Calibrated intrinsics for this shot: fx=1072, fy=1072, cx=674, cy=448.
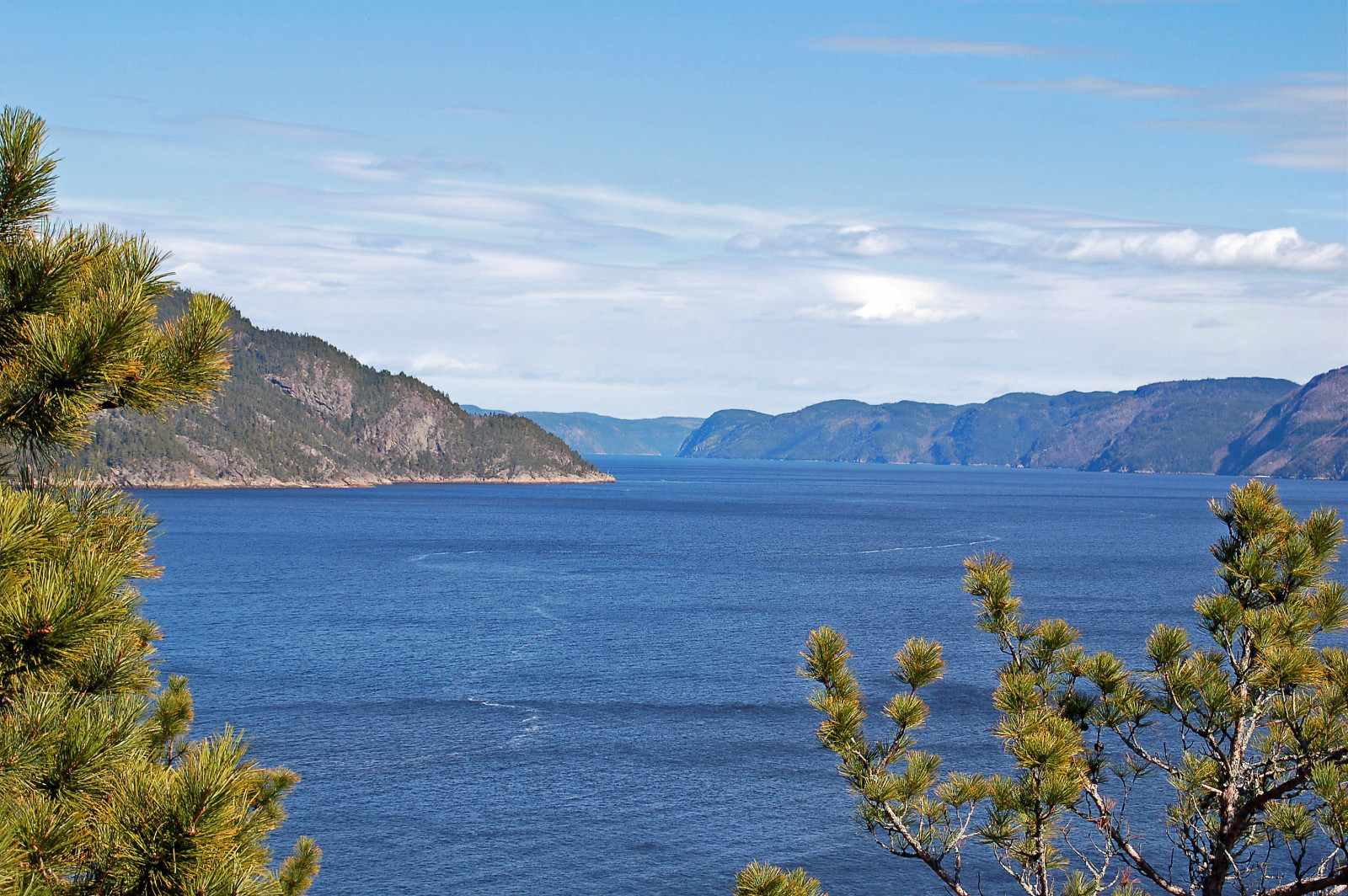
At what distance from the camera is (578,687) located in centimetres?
6906

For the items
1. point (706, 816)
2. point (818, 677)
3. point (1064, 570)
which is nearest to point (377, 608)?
point (706, 816)

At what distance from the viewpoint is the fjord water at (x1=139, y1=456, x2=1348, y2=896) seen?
45312 millimetres

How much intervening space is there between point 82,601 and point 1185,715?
36.6 ft

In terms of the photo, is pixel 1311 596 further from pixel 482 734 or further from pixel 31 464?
pixel 482 734

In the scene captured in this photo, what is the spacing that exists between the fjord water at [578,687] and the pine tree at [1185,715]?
31.7 metres

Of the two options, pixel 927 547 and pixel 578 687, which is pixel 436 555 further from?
pixel 578 687

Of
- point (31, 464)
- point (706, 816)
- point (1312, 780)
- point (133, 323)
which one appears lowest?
point (706, 816)

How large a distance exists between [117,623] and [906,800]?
865cm

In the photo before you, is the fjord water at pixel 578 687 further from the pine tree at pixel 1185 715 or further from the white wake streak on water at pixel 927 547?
the pine tree at pixel 1185 715

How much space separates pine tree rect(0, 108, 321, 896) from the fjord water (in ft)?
124

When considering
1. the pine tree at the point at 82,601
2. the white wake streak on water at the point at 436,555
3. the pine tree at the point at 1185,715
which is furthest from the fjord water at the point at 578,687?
the pine tree at the point at 82,601

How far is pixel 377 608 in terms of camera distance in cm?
9712

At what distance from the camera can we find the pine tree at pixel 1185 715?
35.2 ft

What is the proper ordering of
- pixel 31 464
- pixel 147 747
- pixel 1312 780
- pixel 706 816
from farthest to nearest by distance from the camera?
1. pixel 706 816
2. pixel 1312 780
3. pixel 31 464
4. pixel 147 747
